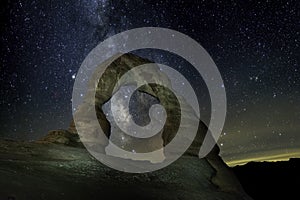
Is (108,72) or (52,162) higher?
(108,72)

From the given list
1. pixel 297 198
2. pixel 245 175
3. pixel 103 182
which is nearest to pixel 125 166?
pixel 103 182

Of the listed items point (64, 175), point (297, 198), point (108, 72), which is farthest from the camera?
point (297, 198)

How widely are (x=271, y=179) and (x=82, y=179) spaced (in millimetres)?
23211

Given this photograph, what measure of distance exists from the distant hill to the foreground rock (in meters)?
14.7

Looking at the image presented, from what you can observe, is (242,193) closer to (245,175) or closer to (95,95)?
(95,95)

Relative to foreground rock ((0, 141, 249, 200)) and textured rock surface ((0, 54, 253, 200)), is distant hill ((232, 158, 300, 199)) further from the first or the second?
foreground rock ((0, 141, 249, 200))

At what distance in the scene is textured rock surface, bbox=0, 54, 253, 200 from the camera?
509cm

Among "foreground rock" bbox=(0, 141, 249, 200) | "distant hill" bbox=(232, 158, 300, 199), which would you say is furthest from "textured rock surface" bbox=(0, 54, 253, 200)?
"distant hill" bbox=(232, 158, 300, 199)

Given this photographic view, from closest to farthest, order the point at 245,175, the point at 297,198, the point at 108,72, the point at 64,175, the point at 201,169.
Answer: the point at 64,175, the point at 201,169, the point at 108,72, the point at 297,198, the point at 245,175

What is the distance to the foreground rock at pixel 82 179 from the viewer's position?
4785mm

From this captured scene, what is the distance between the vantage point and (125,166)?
844 cm

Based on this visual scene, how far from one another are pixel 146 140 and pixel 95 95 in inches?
203

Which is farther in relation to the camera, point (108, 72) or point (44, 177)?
point (108, 72)

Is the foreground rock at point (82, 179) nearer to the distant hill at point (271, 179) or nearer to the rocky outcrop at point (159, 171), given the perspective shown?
the rocky outcrop at point (159, 171)
